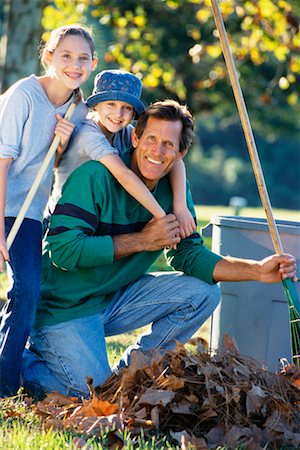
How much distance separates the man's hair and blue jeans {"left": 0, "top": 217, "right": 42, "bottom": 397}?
0.81 metres

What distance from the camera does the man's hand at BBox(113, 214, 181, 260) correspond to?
434cm

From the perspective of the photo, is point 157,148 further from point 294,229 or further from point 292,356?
point 292,356

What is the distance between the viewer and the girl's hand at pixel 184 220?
4.53 meters

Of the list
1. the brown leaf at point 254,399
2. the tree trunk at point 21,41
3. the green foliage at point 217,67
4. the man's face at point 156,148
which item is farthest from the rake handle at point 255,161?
the green foliage at point 217,67

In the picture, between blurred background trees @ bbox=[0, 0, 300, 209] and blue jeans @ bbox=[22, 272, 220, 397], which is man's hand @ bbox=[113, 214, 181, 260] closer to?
blue jeans @ bbox=[22, 272, 220, 397]

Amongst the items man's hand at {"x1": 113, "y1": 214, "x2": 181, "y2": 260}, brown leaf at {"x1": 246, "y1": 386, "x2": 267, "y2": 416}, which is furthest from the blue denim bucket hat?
brown leaf at {"x1": 246, "y1": 386, "x2": 267, "y2": 416}

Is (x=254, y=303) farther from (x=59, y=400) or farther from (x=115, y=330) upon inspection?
(x=59, y=400)

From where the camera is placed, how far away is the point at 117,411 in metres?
3.74

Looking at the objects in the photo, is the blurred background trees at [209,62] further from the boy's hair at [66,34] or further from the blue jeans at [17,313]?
the blue jeans at [17,313]

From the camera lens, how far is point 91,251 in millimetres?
4227

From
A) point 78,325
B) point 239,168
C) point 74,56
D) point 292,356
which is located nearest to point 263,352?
point 292,356

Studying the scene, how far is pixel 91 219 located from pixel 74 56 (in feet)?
2.52

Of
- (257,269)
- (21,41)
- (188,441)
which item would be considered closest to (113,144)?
(257,269)

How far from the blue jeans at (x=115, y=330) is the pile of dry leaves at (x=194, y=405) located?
33cm
